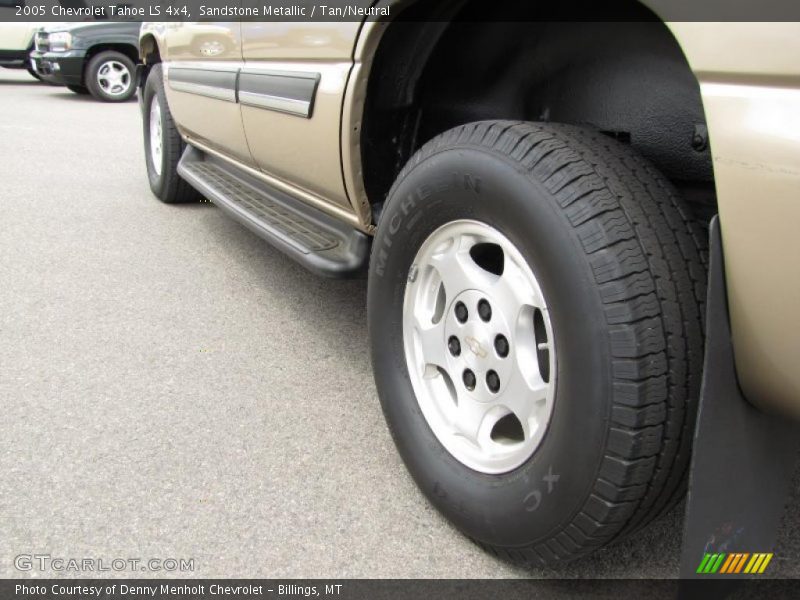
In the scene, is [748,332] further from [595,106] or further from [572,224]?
[595,106]

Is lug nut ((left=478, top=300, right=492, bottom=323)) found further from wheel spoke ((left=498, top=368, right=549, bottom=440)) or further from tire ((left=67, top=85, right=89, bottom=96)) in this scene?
tire ((left=67, top=85, right=89, bottom=96))

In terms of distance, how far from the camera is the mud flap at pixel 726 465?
4.08 ft

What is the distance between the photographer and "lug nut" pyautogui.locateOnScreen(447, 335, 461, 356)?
1.78 metres

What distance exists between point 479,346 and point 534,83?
80cm

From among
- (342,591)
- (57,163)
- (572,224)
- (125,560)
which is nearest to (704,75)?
(572,224)

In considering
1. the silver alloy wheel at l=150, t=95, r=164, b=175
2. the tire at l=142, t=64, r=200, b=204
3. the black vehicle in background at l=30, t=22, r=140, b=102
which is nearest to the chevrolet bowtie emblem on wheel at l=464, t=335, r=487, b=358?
the tire at l=142, t=64, r=200, b=204

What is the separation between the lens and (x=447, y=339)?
1.80m

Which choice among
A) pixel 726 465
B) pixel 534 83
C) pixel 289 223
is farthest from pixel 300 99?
pixel 726 465

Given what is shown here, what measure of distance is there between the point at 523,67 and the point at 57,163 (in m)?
5.48

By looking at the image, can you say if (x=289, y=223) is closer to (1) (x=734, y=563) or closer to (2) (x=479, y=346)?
(2) (x=479, y=346)

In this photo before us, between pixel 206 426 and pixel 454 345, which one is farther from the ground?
pixel 454 345

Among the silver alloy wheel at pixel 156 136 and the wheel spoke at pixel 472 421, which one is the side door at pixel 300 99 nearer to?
the wheel spoke at pixel 472 421
